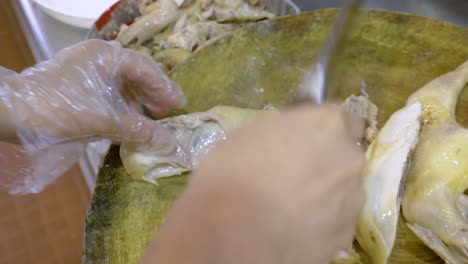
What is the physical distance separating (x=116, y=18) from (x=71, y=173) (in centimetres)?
58

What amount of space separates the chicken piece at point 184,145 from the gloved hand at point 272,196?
42 centimetres

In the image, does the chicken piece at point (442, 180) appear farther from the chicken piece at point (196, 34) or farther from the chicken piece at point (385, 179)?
the chicken piece at point (196, 34)

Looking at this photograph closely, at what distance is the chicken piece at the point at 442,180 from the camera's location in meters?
0.78

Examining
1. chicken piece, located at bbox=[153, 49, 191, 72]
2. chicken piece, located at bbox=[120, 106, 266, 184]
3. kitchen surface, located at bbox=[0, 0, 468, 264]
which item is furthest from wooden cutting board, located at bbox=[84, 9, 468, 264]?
kitchen surface, located at bbox=[0, 0, 468, 264]

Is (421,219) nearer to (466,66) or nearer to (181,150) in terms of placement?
(466,66)

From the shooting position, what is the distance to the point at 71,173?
151 cm

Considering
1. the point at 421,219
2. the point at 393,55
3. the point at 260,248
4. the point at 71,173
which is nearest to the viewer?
the point at 260,248

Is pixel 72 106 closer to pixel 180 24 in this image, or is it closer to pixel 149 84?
pixel 149 84

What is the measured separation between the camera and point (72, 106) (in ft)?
2.65

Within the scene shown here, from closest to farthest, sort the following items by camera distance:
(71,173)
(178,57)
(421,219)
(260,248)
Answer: (260,248) → (421,219) → (178,57) → (71,173)

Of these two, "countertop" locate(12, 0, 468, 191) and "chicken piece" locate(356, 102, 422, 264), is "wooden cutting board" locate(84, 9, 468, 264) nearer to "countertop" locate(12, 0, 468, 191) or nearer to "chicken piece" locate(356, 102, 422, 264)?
"chicken piece" locate(356, 102, 422, 264)

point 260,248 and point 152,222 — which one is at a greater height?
point 260,248

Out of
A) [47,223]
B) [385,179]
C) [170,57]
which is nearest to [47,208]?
[47,223]

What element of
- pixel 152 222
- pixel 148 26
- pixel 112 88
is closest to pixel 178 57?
pixel 148 26
